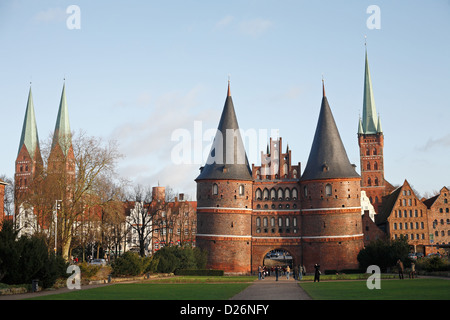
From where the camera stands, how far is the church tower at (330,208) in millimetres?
64875

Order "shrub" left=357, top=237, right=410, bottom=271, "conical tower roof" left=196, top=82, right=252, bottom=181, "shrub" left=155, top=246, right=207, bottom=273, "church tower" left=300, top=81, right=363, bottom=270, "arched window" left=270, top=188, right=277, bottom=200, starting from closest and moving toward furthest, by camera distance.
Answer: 1. "shrub" left=357, top=237, right=410, bottom=271
2. "shrub" left=155, top=246, right=207, bottom=273
3. "church tower" left=300, top=81, right=363, bottom=270
4. "conical tower roof" left=196, top=82, right=252, bottom=181
5. "arched window" left=270, top=188, right=277, bottom=200

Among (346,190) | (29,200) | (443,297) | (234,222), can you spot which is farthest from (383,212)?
(443,297)

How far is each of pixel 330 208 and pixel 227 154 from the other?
1473 cm

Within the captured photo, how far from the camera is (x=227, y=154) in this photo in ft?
225

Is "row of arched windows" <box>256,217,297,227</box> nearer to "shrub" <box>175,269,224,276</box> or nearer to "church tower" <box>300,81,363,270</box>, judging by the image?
"church tower" <box>300,81,363,270</box>

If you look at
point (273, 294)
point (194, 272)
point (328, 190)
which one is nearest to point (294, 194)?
point (328, 190)

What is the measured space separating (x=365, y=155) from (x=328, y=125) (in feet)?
245

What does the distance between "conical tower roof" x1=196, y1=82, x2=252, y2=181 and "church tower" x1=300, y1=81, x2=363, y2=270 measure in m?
8.20

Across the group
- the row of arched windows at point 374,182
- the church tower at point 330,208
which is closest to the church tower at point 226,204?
the church tower at point 330,208

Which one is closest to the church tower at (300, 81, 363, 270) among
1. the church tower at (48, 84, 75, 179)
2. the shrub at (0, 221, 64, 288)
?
the church tower at (48, 84, 75, 179)

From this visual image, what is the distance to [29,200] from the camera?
170 feet

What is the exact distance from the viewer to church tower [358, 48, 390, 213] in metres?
136
